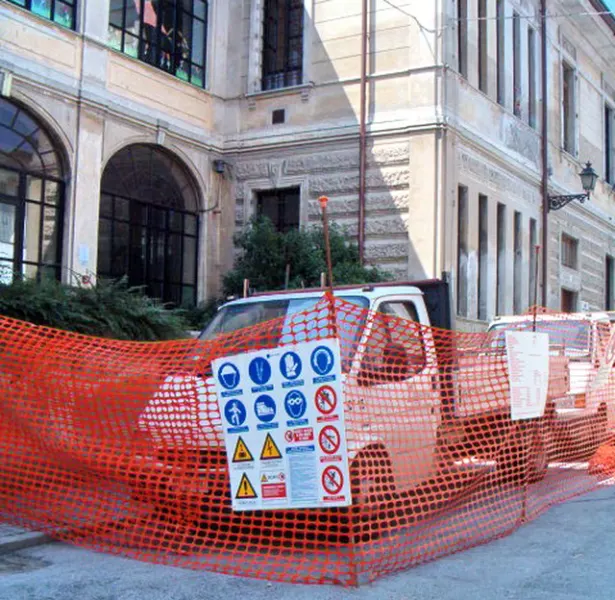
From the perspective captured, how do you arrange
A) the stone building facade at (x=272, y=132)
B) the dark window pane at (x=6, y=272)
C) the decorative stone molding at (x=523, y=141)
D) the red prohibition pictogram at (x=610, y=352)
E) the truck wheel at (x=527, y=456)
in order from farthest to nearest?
the decorative stone molding at (x=523, y=141), the stone building facade at (x=272, y=132), the dark window pane at (x=6, y=272), the red prohibition pictogram at (x=610, y=352), the truck wheel at (x=527, y=456)

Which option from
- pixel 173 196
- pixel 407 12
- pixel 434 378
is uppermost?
pixel 407 12

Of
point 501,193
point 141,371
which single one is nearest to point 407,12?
point 501,193

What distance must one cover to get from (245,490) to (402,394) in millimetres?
1577

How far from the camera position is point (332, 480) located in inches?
→ 219

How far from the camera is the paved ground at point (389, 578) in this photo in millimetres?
5484

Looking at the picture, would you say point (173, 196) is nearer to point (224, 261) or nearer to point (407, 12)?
point (224, 261)

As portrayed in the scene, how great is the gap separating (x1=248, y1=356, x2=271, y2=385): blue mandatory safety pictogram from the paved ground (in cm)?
137

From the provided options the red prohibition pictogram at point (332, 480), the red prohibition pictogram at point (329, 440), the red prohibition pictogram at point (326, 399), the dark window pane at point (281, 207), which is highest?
the dark window pane at point (281, 207)

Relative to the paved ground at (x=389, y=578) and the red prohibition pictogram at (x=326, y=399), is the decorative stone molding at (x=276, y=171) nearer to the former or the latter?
the paved ground at (x=389, y=578)

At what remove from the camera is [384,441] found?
644 centimetres

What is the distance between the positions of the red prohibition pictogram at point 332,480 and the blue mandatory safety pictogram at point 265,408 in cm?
54

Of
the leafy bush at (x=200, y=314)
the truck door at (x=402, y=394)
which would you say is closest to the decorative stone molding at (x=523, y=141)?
the leafy bush at (x=200, y=314)

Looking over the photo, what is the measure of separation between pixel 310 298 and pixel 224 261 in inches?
467

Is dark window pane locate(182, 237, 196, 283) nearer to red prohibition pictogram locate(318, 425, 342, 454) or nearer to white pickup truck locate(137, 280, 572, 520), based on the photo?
white pickup truck locate(137, 280, 572, 520)
